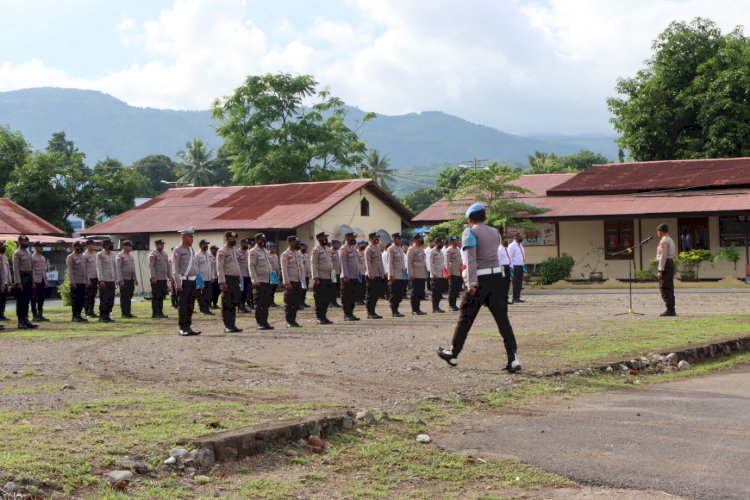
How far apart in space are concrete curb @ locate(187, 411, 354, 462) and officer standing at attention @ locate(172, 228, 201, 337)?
417 inches

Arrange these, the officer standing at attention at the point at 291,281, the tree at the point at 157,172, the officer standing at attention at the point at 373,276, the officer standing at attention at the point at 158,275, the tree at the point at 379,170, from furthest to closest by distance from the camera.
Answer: the tree at the point at 157,172
the tree at the point at 379,170
the officer standing at attention at the point at 158,275
the officer standing at attention at the point at 373,276
the officer standing at attention at the point at 291,281

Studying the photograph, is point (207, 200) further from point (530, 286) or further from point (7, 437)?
point (7, 437)

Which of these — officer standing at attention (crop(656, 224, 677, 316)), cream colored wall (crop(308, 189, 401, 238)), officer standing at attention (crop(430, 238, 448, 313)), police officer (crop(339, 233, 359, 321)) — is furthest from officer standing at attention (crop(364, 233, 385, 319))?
cream colored wall (crop(308, 189, 401, 238))

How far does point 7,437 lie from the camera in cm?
716

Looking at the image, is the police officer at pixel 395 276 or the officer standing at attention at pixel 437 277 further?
the officer standing at attention at pixel 437 277

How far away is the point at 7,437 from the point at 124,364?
6.21 m

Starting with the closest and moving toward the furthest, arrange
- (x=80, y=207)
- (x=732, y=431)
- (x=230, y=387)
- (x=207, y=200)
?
(x=732, y=431) → (x=230, y=387) → (x=207, y=200) → (x=80, y=207)

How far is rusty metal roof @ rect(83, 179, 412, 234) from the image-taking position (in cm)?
4262

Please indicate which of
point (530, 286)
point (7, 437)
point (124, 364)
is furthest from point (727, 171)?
point (7, 437)

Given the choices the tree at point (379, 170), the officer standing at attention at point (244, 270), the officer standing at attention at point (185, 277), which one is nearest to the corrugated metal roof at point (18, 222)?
the officer standing at attention at point (244, 270)

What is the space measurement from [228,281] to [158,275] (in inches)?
221

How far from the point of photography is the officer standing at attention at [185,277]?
18078 millimetres

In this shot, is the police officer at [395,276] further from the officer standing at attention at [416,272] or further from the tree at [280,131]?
the tree at [280,131]

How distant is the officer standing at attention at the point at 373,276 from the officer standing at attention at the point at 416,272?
78 cm
